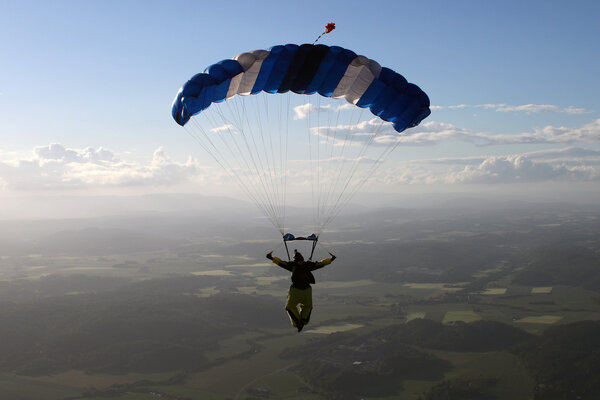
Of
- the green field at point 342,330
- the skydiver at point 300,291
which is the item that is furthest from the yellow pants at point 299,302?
the green field at point 342,330

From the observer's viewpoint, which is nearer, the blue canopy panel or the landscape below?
the blue canopy panel

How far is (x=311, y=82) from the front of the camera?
16.6 m

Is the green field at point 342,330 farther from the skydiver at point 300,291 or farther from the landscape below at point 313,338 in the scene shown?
the skydiver at point 300,291

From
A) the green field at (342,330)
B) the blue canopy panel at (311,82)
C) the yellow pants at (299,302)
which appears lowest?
the green field at (342,330)

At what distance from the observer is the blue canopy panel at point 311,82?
15312mm

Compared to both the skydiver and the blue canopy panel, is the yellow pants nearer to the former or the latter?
the skydiver

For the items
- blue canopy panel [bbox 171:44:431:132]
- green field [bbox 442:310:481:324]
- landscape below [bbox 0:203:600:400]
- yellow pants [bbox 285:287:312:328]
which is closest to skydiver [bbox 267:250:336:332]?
yellow pants [bbox 285:287:312:328]

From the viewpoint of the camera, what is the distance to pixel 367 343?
95500 mm

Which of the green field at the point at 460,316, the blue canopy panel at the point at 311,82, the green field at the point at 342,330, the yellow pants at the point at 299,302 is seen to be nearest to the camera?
the yellow pants at the point at 299,302

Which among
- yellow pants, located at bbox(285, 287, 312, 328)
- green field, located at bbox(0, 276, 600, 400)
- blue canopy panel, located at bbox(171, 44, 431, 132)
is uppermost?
blue canopy panel, located at bbox(171, 44, 431, 132)

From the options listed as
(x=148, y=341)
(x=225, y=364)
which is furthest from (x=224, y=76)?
(x=148, y=341)

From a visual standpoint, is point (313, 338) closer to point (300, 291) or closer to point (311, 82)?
point (300, 291)

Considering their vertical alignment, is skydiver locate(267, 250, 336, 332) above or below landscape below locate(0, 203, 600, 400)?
above

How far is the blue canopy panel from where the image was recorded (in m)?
15.3
